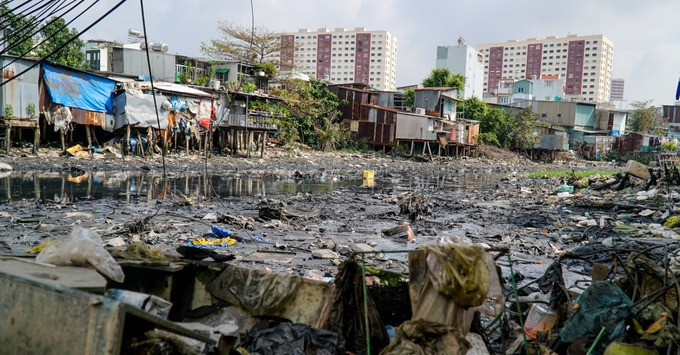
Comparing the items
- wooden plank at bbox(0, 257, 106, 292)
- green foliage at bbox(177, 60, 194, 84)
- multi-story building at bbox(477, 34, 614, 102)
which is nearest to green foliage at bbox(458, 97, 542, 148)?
green foliage at bbox(177, 60, 194, 84)

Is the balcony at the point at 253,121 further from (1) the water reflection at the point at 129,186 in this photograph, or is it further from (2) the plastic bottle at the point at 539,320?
(2) the plastic bottle at the point at 539,320

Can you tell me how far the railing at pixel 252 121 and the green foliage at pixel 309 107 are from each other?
2.21m

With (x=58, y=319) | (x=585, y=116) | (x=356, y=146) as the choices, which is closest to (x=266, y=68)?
(x=356, y=146)

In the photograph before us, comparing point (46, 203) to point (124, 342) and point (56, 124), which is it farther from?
point (56, 124)

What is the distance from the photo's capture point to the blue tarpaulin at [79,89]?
21.0 metres

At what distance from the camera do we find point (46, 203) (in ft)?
34.4

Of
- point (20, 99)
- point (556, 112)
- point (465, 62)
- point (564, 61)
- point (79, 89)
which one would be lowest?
point (20, 99)

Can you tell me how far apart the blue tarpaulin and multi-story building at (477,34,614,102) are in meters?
78.8

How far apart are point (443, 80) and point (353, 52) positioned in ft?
182

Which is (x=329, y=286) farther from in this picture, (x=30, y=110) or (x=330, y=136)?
(x=330, y=136)

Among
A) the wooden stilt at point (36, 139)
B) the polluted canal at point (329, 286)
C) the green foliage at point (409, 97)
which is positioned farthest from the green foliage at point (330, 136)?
the polluted canal at point (329, 286)

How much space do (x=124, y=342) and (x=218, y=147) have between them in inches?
1087

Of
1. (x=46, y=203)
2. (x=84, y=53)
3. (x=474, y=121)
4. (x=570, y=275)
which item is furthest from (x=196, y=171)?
(x=474, y=121)

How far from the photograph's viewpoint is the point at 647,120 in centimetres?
4966
